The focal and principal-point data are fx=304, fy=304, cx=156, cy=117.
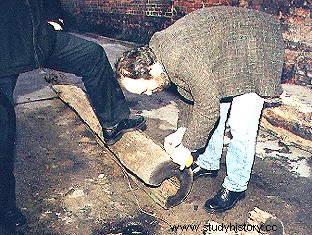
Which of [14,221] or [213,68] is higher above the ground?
[213,68]

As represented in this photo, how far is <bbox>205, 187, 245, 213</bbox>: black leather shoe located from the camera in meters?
2.72

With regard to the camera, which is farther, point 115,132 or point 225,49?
point 115,132

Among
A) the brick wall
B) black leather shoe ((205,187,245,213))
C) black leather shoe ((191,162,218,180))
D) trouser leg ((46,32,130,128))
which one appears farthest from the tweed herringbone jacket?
the brick wall

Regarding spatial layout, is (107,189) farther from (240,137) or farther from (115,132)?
(240,137)

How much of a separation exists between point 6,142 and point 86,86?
3.08 ft

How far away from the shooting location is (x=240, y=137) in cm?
248

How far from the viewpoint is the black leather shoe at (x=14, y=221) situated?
96.0 inches

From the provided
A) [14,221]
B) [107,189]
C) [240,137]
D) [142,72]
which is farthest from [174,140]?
[14,221]

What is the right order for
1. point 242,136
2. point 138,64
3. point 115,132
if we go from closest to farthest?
1. point 138,64
2. point 242,136
3. point 115,132

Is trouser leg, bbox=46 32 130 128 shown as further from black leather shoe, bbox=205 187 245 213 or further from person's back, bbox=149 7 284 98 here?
black leather shoe, bbox=205 187 245 213

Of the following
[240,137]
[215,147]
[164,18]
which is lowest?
[215,147]

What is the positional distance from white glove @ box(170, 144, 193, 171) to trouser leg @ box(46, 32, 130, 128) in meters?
0.91

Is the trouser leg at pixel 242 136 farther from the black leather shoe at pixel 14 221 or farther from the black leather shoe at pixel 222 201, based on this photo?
the black leather shoe at pixel 14 221

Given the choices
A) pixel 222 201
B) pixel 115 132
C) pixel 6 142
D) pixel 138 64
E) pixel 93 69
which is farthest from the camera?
pixel 115 132
